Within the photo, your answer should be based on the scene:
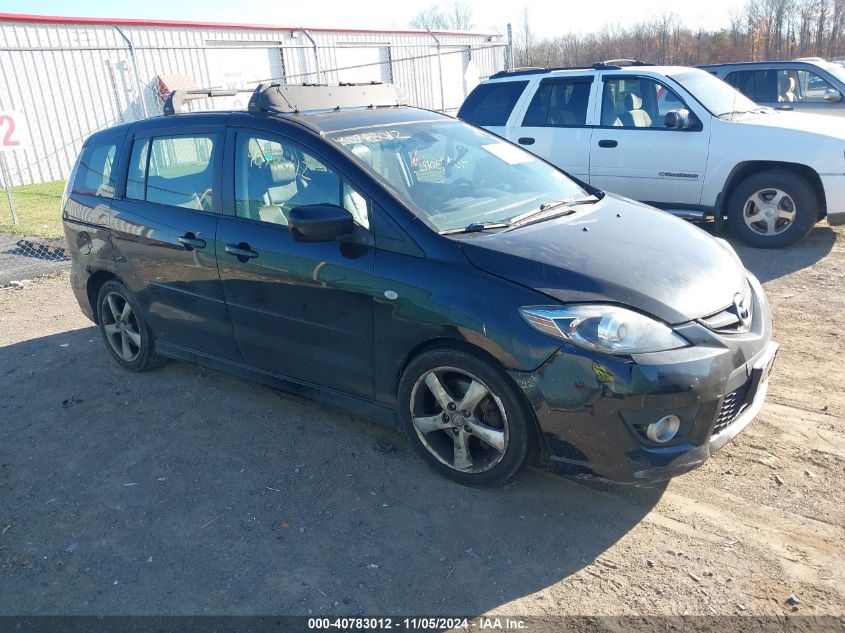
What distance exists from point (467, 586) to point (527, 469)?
91 centimetres

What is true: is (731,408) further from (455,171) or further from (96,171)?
(96,171)

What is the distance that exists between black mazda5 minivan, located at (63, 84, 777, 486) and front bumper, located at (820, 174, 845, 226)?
3.81 metres

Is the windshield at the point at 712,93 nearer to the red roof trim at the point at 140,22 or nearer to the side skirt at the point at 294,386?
the side skirt at the point at 294,386

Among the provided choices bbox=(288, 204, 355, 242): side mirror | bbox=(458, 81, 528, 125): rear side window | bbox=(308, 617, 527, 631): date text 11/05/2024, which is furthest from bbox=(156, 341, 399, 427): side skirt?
bbox=(458, 81, 528, 125): rear side window

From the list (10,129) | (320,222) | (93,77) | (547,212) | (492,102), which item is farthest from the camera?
(93,77)

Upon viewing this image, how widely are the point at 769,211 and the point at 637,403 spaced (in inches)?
215

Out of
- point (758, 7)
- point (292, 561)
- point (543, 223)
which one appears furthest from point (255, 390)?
point (758, 7)

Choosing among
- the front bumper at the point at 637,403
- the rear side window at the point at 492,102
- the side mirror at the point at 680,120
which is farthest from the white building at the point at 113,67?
the front bumper at the point at 637,403

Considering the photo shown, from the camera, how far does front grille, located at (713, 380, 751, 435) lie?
309 cm

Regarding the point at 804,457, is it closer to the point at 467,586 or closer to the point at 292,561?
the point at 467,586

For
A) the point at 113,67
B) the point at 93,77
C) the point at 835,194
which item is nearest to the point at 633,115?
the point at 835,194

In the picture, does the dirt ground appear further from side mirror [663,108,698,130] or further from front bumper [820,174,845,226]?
side mirror [663,108,698,130]

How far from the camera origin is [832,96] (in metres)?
10.9

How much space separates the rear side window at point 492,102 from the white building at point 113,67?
4668mm
